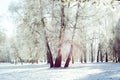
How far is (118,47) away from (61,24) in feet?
113

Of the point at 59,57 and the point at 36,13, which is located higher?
the point at 36,13

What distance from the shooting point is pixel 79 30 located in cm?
3266

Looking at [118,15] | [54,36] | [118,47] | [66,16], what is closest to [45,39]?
[54,36]

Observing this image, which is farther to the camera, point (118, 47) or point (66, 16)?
point (118, 47)

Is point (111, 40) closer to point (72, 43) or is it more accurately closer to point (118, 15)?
point (118, 15)

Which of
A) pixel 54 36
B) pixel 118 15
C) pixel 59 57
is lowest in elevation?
pixel 59 57

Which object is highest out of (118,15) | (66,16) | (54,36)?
(118,15)

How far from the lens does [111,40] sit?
67000 millimetres

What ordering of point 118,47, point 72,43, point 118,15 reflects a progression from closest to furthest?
point 72,43
point 118,15
point 118,47

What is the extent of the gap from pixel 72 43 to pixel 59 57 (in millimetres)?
2263

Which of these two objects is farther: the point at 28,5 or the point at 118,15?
the point at 118,15

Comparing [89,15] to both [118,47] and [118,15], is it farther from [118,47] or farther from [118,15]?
[118,47]

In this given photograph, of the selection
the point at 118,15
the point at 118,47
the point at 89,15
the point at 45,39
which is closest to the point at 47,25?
the point at 45,39

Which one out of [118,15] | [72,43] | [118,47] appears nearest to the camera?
[72,43]
